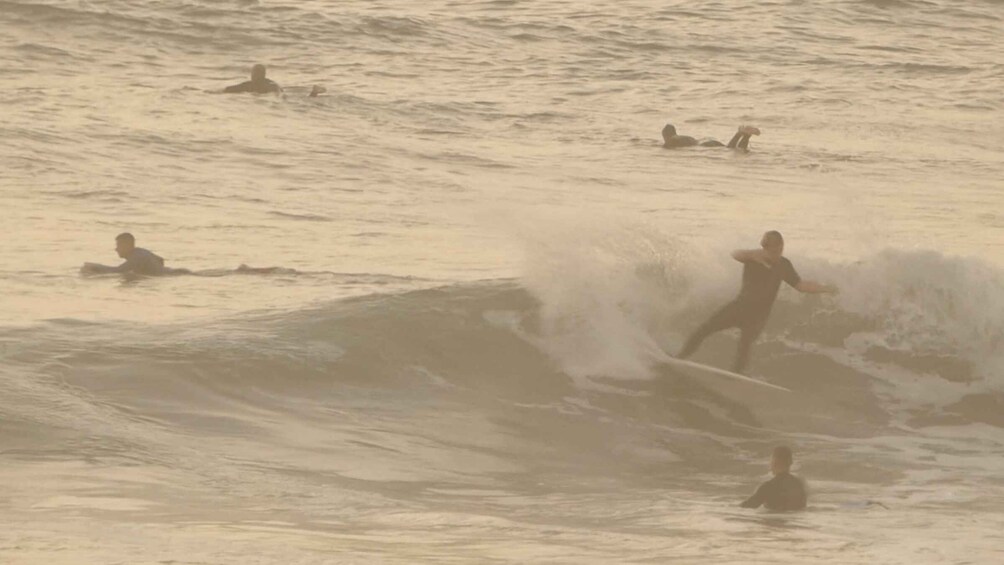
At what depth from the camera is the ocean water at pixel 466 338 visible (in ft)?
32.3

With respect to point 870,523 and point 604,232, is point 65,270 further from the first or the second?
point 870,523

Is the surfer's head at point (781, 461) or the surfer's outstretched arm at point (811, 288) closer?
the surfer's head at point (781, 461)

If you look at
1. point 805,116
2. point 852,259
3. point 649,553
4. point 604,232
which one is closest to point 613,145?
point 805,116

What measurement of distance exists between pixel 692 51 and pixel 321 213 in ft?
60.3

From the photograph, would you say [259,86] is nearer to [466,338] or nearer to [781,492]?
[466,338]

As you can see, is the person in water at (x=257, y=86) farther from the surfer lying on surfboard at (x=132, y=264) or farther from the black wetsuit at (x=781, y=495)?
the black wetsuit at (x=781, y=495)

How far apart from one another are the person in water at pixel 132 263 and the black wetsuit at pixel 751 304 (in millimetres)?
5793

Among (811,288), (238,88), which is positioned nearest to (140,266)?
(811,288)

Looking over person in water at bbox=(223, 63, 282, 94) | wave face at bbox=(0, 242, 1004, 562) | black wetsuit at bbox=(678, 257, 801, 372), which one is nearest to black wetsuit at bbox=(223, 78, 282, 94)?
person in water at bbox=(223, 63, 282, 94)

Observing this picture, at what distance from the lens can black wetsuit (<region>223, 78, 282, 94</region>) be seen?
3141 cm

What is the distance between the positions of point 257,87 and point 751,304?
62.8 ft

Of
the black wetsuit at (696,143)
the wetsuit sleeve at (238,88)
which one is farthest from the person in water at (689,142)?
the wetsuit sleeve at (238,88)

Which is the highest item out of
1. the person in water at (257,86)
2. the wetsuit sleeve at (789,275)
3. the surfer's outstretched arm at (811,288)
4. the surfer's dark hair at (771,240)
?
the surfer's dark hair at (771,240)

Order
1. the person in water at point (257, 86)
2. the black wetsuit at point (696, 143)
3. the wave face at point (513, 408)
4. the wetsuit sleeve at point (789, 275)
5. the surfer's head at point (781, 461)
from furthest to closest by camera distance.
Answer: the person in water at point (257, 86), the black wetsuit at point (696, 143), the wetsuit sleeve at point (789, 275), the surfer's head at point (781, 461), the wave face at point (513, 408)
